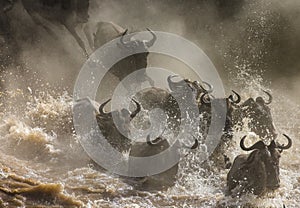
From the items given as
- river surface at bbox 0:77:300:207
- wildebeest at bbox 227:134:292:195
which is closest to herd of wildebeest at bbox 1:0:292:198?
wildebeest at bbox 227:134:292:195

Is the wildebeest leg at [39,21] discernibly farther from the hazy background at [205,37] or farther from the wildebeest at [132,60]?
the wildebeest at [132,60]

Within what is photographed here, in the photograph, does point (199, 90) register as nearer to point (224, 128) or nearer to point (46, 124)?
point (224, 128)

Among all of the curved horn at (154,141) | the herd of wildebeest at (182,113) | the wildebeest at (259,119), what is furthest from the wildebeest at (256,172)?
the wildebeest at (259,119)

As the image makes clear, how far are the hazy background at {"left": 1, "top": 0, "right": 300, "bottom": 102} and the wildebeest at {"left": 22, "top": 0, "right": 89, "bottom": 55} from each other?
0.94ft

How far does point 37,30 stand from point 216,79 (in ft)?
17.3

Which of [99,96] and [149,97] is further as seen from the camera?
[99,96]

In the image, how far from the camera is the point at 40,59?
11992 millimetres

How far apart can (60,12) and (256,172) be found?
7.15 meters

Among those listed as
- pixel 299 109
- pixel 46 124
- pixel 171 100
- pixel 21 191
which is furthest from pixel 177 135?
pixel 299 109

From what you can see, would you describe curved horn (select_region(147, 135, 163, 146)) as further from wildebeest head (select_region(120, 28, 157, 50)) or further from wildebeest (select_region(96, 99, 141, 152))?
wildebeest head (select_region(120, 28, 157, 50))

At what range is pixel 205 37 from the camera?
15648 millimetres

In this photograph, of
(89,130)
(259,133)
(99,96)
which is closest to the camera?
(89,130)

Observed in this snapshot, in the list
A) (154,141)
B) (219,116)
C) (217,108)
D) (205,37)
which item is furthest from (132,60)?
(205,37)

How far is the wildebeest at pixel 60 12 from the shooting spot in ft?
38.3
